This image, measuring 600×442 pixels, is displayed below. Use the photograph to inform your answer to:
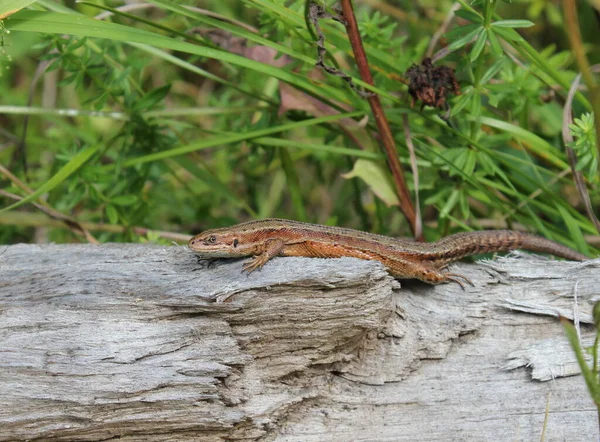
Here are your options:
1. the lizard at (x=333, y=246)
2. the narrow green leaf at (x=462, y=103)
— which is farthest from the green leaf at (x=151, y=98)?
the narrow green leaf at (x=462, y=103)

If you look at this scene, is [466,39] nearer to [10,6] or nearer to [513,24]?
[513,24]

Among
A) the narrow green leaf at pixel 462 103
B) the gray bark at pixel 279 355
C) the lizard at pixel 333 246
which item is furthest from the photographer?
the narrow green leaf at pixel 462 103

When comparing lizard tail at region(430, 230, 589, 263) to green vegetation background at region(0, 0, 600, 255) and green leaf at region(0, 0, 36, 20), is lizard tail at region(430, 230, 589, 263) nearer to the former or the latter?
green vegetation background at region(0, 0, 600, 255)

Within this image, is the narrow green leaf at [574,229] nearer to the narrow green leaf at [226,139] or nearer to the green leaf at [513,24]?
the green leaf at [513,24]

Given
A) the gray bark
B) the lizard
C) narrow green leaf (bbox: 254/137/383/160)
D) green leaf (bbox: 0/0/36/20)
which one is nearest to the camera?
the gray bark

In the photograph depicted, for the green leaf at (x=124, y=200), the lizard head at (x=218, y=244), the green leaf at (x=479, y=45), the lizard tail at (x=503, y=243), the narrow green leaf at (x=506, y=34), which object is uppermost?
the narrow green leaf at (x=506, y=34)

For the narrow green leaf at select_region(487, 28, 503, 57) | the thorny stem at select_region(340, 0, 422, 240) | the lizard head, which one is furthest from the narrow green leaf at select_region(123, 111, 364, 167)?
the narrow green leaf at select_region(487, 28, 503, 57)
